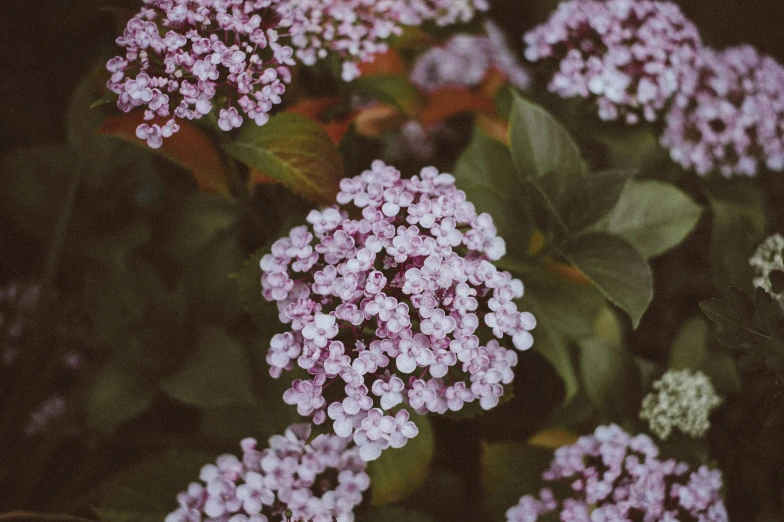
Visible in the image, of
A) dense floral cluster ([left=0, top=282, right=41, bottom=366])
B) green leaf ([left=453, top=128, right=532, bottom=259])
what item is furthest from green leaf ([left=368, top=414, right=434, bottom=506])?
dense floral cluster ([left=0, top=282, right=41, bottom=366])

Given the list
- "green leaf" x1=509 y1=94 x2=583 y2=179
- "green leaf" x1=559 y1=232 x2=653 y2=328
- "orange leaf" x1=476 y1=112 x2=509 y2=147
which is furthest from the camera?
"orange leaf" x1=476 y1=112 x2=509 y2=147

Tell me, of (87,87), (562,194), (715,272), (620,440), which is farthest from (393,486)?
(87,87)

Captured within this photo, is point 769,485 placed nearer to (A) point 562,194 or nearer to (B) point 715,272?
(B) point 715,272

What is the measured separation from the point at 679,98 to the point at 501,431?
54cm

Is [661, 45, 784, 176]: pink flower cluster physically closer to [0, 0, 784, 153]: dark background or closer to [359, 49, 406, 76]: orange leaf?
[0, 0, 784, 153]: dark background

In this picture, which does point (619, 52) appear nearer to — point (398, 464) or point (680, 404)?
point (680, 404)

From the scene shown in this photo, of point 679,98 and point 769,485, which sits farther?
point 679,98

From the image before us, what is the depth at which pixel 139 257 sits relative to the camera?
872 mm

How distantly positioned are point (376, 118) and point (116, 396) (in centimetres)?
57

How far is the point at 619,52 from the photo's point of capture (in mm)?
774

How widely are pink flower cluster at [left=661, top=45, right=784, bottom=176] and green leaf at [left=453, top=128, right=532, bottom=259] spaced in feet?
0.77

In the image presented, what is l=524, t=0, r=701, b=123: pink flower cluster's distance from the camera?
777mm

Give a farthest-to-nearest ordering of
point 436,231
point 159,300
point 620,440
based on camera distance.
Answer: point 159,300 < point 620,440 < point 436,231

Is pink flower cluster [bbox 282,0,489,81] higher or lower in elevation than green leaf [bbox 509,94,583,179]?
higher
